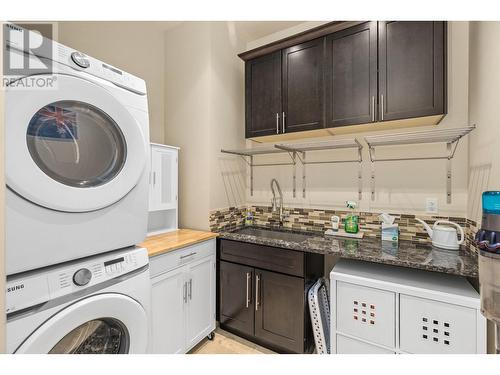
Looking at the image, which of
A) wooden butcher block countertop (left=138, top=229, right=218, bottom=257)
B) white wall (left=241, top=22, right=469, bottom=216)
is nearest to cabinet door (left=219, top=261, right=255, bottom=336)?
wooden butcher block countertop (left=138, top=229, right=218, bottom=257)

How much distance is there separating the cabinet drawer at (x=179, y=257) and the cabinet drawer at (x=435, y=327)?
1401 mm

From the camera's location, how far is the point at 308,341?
5.71ft

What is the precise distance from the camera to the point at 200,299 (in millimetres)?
1884

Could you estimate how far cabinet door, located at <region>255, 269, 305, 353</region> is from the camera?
1711 mm

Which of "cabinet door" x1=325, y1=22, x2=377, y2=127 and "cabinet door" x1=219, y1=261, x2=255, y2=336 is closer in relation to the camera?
"cabinet door" x1=325, y1=22, x2=377, y2=127

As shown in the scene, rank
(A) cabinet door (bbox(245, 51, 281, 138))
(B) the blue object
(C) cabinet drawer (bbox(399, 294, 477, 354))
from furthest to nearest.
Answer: (A) cabinet door (bbox(245, 51, 281, 138))
(C) cabinet drawer (bbox(399, 294, 477, 354))
(B) the blue object

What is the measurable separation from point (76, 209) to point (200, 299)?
1305 mm

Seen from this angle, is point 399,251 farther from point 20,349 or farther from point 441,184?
point 20,349

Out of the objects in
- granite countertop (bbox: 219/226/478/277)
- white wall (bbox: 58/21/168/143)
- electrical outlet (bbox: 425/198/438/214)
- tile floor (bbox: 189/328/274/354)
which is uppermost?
white wall (bbox: 58/21/168/143)

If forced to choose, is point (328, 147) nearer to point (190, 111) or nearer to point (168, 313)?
point (190, 111)

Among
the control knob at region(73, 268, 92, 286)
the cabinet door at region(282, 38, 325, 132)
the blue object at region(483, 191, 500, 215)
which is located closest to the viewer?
the blue object at region(483, 191, 500, 215)

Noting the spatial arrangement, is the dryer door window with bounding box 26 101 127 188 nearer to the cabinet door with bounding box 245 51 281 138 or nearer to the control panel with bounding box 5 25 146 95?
the control panel with bounding box 5 25 146 95

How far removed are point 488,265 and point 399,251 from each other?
1158 mm

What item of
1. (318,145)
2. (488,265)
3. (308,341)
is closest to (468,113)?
(318,145)
